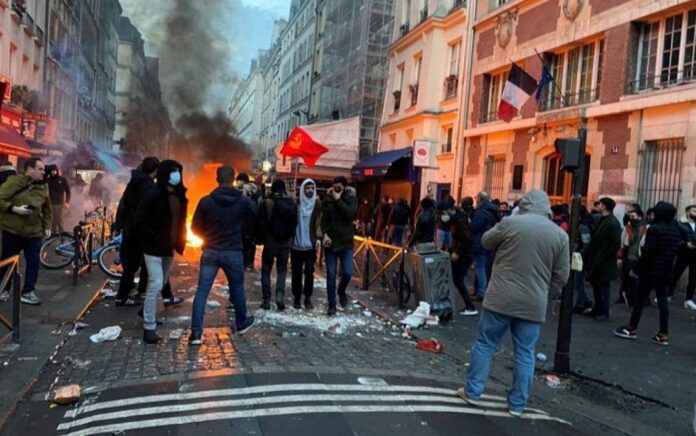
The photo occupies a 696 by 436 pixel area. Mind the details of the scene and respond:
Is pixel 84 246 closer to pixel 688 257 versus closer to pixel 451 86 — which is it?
pixel 688 257

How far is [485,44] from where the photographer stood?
1762cm

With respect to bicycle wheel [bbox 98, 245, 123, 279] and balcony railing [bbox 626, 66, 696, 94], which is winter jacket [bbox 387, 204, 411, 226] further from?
bicycle wheel [bbox 98, 245, 123, 279]

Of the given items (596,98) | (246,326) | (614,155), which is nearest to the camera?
(246,326)

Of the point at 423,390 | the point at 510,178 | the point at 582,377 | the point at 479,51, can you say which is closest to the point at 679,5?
the point at 510,178

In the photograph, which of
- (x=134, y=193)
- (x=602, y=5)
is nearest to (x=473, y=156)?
(x=602, y=5)

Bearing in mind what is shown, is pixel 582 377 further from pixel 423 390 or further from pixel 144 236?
pixel 144 236

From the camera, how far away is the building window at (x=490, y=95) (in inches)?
683

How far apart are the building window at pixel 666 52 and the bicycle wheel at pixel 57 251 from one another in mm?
11470

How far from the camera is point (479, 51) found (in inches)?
707

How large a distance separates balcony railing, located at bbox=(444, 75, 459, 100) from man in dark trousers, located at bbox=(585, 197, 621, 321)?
1184 cm

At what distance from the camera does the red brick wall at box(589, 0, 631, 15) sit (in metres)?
12.6

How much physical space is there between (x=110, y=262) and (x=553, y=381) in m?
7.11

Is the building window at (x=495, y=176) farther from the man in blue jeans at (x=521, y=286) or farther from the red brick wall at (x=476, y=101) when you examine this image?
the man in blue jeans at (x=521, y=286)

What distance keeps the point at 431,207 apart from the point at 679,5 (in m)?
6.73
